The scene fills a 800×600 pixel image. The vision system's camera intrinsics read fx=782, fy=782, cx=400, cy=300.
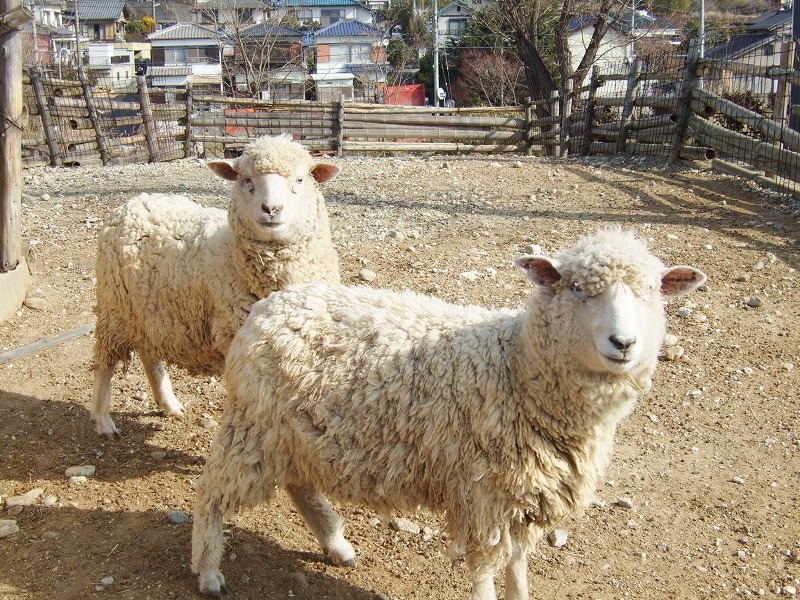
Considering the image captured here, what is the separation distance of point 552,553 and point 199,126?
1498cm

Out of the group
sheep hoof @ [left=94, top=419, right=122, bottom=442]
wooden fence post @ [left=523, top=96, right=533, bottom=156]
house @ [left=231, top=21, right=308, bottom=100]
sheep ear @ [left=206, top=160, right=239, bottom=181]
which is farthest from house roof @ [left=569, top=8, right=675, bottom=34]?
sheep hoof @ [left=94, top=419, right=122, bottom=442]

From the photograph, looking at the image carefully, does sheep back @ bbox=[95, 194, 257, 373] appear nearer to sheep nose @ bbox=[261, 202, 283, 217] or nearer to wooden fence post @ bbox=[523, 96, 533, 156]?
sheep nose @ bbox=[261, 202, 283, 217]

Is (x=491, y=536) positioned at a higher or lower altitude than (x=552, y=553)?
higher

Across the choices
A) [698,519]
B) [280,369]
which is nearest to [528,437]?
[280,369]

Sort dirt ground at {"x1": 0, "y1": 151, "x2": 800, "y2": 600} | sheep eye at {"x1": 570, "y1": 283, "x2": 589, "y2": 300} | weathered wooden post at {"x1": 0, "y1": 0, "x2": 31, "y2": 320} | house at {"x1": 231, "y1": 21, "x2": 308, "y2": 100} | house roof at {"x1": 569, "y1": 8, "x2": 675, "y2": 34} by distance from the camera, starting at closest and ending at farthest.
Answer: sheep eye at {"x1": 570, "y1": 283, "x2": 589, "y2": 300} → dirt ground at {"x1": 0, "y1": 151, "x2": 800, "y2": 600} → weathered wooden post at {"x1": 0, "y1": 0, "x2": 31, "y2": 320} → house roof at {"x1": 569, "y1": 8, "x2": 675, "y2": 34} → house at {"x1": 231, "y1": 21, "x2": 308, "y2": 100}

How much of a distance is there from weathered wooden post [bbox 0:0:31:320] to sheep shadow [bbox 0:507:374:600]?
305 cm

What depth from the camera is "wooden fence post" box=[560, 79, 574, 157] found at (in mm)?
15477

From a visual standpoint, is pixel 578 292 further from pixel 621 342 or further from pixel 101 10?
pixel 101 10

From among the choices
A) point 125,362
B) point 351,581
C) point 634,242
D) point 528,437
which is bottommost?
point 351,581

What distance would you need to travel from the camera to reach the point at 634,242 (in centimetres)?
286

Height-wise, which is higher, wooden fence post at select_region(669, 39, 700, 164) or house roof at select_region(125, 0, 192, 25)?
house roof at select_region(125, 0, 192, 25)

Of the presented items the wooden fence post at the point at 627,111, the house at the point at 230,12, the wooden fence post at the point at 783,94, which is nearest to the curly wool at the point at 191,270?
the wooden fence post at the point at 783,94

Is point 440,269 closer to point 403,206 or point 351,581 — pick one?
point 403,206

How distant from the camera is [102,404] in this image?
15.8ft
